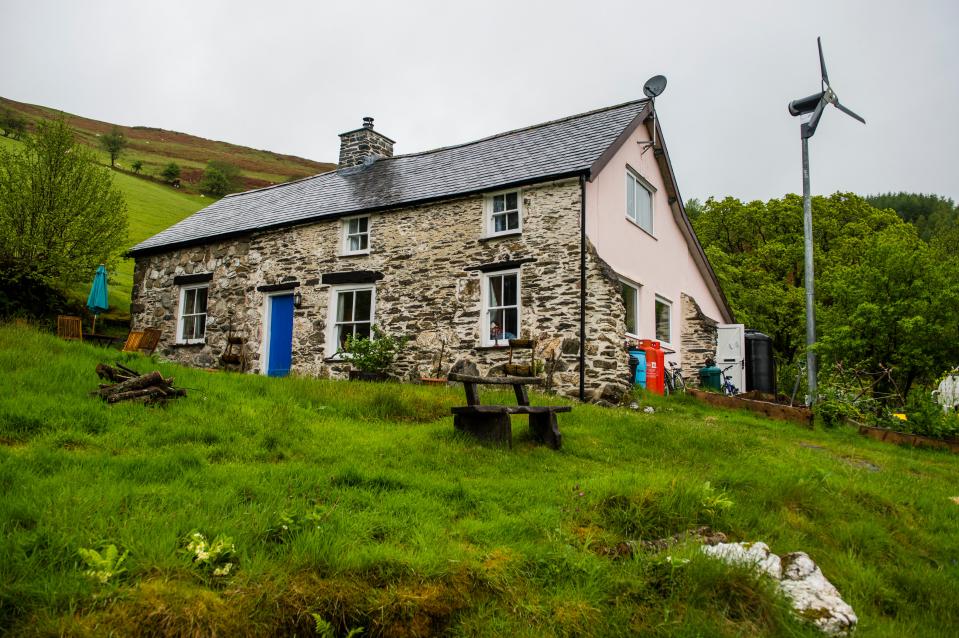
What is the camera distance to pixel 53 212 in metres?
21.9

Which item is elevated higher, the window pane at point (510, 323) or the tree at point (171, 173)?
the tree at point (171, 173)

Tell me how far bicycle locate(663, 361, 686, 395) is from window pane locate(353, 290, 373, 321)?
7.65 meters

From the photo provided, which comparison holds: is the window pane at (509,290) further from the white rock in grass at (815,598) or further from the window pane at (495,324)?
the white rock in grass at (815,598)

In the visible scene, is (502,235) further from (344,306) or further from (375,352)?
(344,306)

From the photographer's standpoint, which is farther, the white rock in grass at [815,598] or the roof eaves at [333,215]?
the roof eaves at [333,215]

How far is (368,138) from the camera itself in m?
21.7

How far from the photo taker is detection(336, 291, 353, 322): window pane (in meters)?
17.4

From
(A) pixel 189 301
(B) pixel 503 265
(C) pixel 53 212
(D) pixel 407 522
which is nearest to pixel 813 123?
(B) pixel 503 265

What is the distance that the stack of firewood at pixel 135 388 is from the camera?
25.7 feet

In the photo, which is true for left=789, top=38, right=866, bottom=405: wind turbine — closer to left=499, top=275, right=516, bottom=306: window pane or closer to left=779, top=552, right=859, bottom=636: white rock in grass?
left=499, top=275, right=516, bottom=306: window pane

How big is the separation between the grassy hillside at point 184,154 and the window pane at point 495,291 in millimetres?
57553

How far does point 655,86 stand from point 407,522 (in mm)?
14694

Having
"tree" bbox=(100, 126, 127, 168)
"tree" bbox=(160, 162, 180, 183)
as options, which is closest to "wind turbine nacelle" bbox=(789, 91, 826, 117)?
"tree" bbox=(160, 162, 180, 183)

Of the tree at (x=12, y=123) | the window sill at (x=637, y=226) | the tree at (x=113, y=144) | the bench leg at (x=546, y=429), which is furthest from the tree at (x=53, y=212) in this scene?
the tree at (x=113, y=144)
